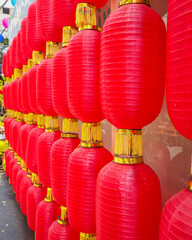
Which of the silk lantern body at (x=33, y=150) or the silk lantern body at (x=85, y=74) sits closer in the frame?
the silk lantern body at (x=85, y=74)

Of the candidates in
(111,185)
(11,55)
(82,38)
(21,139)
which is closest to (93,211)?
(111,185)

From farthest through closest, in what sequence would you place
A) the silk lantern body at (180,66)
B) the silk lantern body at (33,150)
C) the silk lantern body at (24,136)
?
the silk lantern body at (24,136) → the silk lantern body at (33,150) → the silk lantern body at (180,66)

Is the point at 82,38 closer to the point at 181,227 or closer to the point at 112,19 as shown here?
the point at 112,19

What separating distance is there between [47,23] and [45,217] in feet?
3.30

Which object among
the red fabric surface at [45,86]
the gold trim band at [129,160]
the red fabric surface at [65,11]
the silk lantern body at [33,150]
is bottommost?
the silk lantern body at [33,150]

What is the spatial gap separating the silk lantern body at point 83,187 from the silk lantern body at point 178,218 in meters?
0.34

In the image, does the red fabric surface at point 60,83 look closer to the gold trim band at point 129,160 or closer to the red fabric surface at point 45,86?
the red fabric surface at point 45,86

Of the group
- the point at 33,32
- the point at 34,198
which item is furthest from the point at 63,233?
the point at 33,32

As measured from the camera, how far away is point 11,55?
7.72ft

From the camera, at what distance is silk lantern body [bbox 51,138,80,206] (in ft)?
3.31

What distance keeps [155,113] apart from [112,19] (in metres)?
0.25

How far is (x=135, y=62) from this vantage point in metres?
0.58

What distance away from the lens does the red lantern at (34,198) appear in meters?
1.56

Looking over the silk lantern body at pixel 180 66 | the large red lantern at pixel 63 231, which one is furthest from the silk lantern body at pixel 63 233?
the silk lantern body at pixel 180 66
